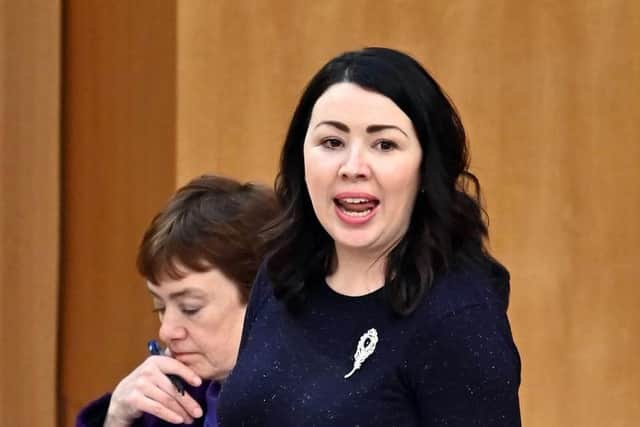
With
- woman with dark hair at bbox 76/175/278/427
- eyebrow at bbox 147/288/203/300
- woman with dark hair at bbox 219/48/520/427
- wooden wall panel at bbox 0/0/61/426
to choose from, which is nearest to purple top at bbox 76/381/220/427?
woman with dark hair at bbox 76/175/278/427

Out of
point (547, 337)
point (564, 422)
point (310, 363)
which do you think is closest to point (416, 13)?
point (547, 337)

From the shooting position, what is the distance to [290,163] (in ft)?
5.61

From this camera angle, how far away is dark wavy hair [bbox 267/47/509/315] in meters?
1.53

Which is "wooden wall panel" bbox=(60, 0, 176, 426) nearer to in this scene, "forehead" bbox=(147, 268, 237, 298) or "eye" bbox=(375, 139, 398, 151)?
"forehead" bbox=(147, 268, 237, 298)

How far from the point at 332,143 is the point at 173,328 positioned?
676 mm

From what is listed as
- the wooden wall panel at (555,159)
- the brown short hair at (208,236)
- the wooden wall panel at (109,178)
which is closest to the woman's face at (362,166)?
the brown short hair at (208,236)

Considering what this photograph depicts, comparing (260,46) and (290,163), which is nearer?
(290,163)

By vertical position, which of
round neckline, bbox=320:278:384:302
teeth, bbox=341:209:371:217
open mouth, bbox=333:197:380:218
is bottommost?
round neckline, bbox=320:278:384:302

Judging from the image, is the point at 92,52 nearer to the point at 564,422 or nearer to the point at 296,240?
the point at 564,422

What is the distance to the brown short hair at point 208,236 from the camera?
6.93ft

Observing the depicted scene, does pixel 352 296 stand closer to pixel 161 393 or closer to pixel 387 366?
pixel 387 366

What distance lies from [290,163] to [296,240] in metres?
0.10

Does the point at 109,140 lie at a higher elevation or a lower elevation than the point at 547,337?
higher

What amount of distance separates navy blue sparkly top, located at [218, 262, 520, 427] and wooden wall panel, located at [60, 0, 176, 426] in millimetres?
1760
